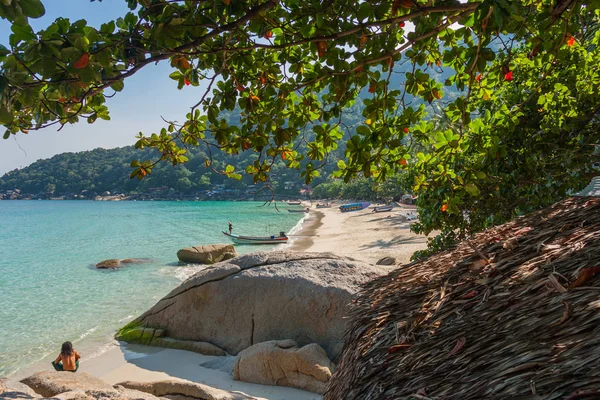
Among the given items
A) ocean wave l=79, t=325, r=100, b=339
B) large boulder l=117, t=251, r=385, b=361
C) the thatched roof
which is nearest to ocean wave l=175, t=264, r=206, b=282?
ocean wave l=79, t=325, r=100, b=339

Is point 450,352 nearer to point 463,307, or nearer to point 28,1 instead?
point 463,307

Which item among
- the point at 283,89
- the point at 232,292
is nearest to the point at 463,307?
the point at 283,89

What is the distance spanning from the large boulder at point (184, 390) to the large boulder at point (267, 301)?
8.19 feet

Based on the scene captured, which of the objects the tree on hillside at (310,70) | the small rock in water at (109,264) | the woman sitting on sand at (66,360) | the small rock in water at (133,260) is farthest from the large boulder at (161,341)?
the small rock in water at (133,260)

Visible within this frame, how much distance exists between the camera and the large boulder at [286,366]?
274 inches

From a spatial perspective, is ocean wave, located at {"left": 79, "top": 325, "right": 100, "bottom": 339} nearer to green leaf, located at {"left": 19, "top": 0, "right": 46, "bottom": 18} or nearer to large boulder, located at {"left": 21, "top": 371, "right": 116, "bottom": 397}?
large boulder, located at {"left": 21, "top": 371, "right": 116, "bottom": 397}

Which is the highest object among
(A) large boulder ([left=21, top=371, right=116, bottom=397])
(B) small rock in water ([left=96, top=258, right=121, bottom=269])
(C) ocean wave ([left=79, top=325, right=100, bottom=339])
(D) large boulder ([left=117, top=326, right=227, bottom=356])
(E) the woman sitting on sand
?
(A) large boulder ([left=21, top=371, right=116, bottom=397])

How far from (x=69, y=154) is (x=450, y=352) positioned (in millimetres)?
148068

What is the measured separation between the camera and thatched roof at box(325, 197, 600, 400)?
1.38m

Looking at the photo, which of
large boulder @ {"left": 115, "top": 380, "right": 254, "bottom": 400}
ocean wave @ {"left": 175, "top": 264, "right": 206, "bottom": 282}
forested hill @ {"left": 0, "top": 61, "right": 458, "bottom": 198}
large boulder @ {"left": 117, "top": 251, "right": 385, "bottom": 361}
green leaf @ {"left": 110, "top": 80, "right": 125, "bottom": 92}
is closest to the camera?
green leaf @ {"left": 110, "top": 80, "right": 125, "bottom": 92}

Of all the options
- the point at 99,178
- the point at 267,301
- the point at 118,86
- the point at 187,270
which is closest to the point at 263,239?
the point at 187,270

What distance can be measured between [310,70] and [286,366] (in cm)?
544

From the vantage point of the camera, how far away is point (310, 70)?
3275 mm

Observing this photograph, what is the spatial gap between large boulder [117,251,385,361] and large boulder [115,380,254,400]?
2.50 m
